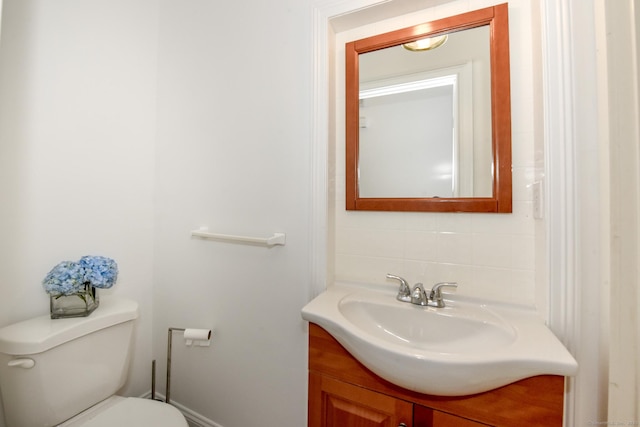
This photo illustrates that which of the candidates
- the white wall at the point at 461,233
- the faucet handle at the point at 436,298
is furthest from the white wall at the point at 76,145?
the faucet handle at the point at 436,298

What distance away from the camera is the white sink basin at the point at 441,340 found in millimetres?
554

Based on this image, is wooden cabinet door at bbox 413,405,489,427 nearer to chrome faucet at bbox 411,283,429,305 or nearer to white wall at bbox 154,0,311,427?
chrome faucet at bbox 411,283,429,305

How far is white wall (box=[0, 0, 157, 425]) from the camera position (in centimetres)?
96

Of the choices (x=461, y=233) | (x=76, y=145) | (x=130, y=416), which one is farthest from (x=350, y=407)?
(x=76, y=145)

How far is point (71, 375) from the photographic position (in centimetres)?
90

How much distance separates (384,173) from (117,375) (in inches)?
53.0

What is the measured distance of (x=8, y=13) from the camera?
0.94 metres

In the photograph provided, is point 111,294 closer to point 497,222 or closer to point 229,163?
point 229,163

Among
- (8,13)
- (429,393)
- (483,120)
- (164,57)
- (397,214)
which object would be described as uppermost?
(164,57)

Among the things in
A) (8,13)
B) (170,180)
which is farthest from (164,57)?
(170,180)

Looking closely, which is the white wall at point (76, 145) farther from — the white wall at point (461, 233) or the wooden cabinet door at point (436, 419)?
the wooden cabinet door at point (436, 419)

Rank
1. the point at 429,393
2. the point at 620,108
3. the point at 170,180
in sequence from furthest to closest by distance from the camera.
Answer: the point at 170,180
the point at 429,393
the point at 620,108

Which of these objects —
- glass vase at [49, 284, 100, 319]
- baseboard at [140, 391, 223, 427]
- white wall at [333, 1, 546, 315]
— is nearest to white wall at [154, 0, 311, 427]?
baseboard at [140, 391, 223, 427]

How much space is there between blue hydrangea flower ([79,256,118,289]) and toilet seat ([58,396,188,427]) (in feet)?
1.45
